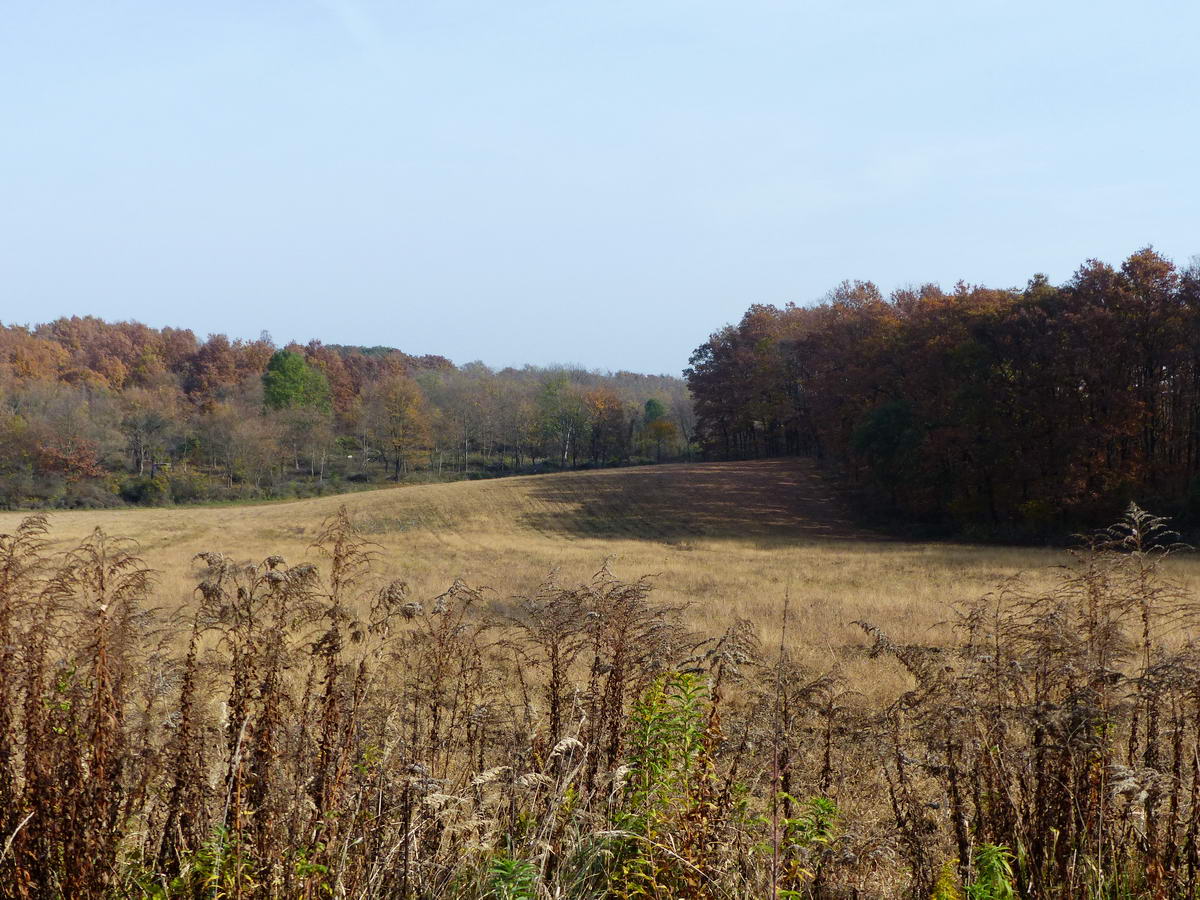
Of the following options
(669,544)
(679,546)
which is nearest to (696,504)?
(669,544)

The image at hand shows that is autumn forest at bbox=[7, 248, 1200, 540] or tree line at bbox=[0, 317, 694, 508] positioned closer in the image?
autumn forest at bbox=[7, 248, 1200, 540]

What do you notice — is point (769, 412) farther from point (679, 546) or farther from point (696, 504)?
point (679, 546)

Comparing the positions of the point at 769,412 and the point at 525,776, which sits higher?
the point at 769,412

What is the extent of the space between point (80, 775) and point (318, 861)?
39.5 inches

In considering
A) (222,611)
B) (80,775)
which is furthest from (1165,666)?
(80,775)

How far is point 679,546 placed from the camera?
38.4 meters

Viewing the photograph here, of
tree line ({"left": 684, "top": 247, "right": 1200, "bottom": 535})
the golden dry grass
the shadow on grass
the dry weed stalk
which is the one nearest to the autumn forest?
tree line ({"left": 684, "top": 247, "right": 1200, "bottom": 535})

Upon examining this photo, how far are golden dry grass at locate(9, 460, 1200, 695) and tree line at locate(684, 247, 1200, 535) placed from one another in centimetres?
428

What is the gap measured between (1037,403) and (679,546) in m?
16.9

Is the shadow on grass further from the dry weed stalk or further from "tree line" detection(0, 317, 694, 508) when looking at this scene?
the dry weed stalk

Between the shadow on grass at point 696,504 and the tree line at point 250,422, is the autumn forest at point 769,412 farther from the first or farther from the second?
the shadow on grass at point 696,504

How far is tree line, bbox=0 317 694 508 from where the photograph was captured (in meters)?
71.3

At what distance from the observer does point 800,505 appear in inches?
2087

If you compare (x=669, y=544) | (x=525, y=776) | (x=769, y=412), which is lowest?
(x=669, y=544)
